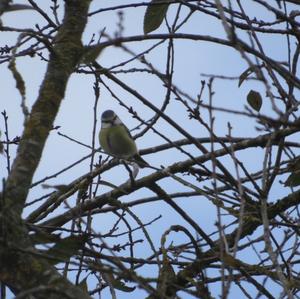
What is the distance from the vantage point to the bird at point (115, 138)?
3.75 metres

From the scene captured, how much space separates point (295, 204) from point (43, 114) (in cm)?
131

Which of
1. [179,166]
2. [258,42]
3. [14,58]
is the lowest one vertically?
[14,58]

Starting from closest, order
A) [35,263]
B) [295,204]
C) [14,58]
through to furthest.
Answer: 1. [35,263]
2. [14,58]
3. [295,204]

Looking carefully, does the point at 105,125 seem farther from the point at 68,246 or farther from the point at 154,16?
the point at 68,246

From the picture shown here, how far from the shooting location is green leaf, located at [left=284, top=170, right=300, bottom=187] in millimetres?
2725

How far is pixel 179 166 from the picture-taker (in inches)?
103

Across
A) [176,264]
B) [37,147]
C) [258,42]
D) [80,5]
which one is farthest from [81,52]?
Answer: [176,264]

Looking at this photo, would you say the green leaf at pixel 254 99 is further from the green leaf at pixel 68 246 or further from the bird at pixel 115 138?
the bird at pixel 115 138

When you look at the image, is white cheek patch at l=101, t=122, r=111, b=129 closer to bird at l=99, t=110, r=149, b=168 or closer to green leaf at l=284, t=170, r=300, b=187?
bird at l=99, t=110, r=149, b=168

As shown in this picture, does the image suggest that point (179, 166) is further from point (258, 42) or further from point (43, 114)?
point (43, 114)

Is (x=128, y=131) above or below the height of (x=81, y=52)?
above

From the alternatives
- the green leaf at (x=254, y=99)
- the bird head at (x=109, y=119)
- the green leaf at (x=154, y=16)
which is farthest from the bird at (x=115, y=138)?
the green leaf at (x=254, y=99)

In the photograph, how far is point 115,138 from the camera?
3902mm

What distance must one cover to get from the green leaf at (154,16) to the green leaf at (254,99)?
0.51m
